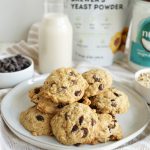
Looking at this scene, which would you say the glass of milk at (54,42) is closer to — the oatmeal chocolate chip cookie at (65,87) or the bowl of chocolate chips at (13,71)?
the bowl of chocolate chips at (13,71)

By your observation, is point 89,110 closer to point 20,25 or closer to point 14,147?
point 14,147

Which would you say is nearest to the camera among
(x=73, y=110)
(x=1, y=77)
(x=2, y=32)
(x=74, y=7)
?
(x=73, y=110)

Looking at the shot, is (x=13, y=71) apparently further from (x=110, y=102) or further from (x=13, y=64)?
(x=110, y=102)

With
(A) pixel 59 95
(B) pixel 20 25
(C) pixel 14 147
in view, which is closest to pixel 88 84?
(A) pixel 59 95

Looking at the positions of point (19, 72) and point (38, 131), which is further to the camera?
point (19, 72)

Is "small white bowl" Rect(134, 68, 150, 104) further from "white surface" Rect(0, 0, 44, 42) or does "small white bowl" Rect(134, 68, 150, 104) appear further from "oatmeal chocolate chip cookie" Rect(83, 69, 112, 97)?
"white surface" Rect(0, 0, 44, 42)
